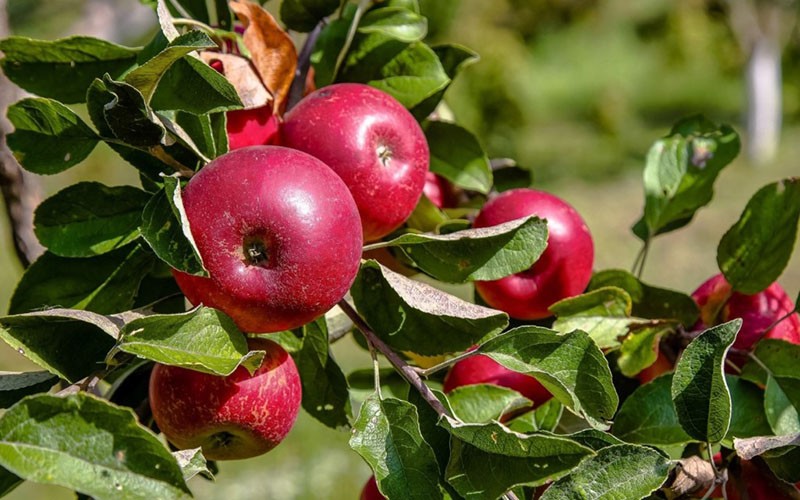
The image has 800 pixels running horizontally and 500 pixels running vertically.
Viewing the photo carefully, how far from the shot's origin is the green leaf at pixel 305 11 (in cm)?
85

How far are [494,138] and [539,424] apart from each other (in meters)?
7.62

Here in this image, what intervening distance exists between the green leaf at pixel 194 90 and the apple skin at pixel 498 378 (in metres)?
0.36

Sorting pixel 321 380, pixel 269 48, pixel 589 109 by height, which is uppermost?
pixel 269 48

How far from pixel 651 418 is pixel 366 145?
33 centimetres

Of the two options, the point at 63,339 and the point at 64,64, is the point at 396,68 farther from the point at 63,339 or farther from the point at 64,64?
the point at 63,339

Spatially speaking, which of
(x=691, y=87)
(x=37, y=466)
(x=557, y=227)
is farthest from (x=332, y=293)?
(x=691, y=87)

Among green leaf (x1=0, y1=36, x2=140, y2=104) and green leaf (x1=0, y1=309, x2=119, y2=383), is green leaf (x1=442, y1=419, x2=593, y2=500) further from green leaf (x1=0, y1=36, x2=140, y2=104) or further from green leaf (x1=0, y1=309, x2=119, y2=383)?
green leaf (x1=0, y1=36, x2=140, y2=104)

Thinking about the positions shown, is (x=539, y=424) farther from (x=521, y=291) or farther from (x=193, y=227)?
(x=193, y=227)

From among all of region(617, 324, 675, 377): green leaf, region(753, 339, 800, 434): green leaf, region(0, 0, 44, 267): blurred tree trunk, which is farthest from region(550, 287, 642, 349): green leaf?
region(0, 0, 44, 267): blurred tree trunk

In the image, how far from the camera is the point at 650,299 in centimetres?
90

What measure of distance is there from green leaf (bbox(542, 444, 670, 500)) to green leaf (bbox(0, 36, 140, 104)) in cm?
47

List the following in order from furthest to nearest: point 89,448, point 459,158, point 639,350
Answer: point 459,158
point 639,350
point 89,448

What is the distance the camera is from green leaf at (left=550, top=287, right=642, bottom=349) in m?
0.83

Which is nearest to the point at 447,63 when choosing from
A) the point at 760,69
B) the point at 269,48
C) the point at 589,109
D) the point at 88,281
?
the point at 269,48
